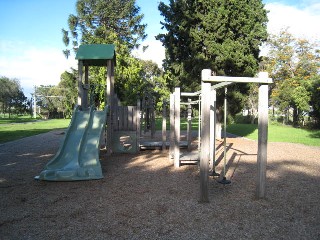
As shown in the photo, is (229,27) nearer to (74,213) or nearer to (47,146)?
(47,146)

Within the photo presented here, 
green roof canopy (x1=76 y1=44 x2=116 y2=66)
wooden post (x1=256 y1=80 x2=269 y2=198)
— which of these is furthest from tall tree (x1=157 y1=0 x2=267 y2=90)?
wooden post (x1=256 y1=80 x2=269 y2=198)

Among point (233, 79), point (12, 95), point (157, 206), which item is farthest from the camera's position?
point (12, 95)

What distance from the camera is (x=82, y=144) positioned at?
805 cm

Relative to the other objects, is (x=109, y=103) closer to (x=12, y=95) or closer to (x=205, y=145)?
(x=205, y=145)

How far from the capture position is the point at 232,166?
28.2 ft

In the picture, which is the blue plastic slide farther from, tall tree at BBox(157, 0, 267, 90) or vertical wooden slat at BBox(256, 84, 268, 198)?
tall tree at BBox(157, 0, 267, 90)

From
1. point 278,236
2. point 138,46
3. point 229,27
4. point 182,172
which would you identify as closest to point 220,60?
point 229,27

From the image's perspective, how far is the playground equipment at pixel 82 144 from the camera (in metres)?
6.95

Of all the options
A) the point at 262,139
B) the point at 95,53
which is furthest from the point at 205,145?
the point at 95,53

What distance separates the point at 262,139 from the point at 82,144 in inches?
194

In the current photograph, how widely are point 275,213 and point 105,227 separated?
8.94 feet

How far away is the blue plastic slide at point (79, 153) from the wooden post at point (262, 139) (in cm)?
376

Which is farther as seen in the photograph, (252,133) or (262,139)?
(252,133)

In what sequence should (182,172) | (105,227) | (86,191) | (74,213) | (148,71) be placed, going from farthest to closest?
(148,71) < (182,172) < (86,191) < (74,213) < (105,227)
